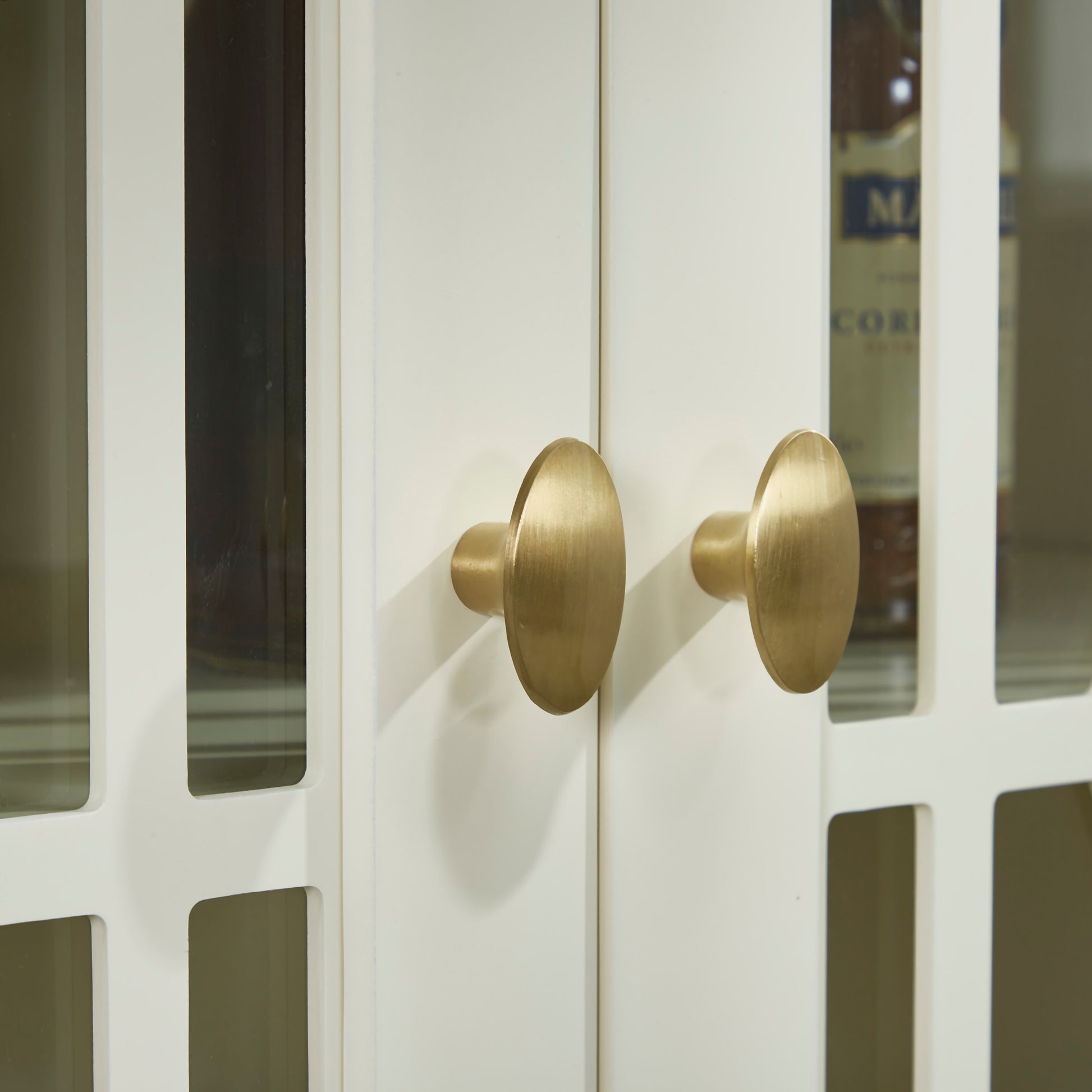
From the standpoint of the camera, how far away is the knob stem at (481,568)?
0.93ft

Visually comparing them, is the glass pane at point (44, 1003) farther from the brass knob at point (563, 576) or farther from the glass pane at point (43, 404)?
the brass knob at point (563, 576)

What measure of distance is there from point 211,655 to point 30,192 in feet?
0.46

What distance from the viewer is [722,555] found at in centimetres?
31

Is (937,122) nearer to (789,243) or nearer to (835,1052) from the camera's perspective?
(789,243)

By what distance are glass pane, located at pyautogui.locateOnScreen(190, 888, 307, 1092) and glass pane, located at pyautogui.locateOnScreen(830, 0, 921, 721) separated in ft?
0.68

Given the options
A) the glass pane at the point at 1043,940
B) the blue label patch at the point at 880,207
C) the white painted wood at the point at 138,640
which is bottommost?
the glass pane at the point at 1043,940

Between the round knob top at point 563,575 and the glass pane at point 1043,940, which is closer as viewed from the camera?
the round knob top at point 563,575

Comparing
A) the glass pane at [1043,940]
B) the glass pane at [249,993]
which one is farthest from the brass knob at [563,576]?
the glass pane at [1043,940]

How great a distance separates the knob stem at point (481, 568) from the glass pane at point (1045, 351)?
0.22 meters

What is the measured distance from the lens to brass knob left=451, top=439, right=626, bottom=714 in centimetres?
26

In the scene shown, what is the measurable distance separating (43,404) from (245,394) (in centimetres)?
5

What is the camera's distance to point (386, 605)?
0.97ft

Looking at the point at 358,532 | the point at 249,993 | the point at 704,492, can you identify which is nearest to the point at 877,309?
the point at 704,492

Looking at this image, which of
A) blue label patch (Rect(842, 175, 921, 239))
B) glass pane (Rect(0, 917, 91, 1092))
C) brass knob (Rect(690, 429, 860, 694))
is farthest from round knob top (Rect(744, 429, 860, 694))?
glass pane (Rect(0, 917, 91, 1092))
